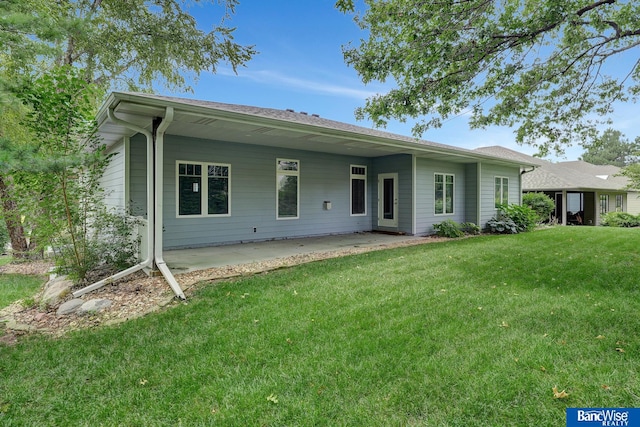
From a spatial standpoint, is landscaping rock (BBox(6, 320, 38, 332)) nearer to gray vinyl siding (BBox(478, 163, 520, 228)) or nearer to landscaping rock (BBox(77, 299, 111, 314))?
landscaping rock (BBox(77, 299, 111, 314))

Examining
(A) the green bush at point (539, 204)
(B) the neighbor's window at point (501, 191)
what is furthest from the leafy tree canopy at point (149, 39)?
(A) the green bush at point (539, 204)

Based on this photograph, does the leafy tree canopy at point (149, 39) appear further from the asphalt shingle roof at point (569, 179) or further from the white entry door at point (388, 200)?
the asphalt shingle roof at point (569, 179)

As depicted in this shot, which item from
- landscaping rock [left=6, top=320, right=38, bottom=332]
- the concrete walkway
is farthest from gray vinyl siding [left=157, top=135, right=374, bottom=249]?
landscaping rock [left=6, top=320, right=38, bottom=332]

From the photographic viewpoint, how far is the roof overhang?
4559mm

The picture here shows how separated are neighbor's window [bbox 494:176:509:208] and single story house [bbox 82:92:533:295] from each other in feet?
0.13

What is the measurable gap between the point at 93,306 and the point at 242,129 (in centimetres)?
380

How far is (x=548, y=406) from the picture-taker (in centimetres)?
200

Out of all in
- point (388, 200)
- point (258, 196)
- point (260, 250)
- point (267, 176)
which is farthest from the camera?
point (388, 200)

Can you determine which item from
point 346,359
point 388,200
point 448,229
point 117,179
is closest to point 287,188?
point 388,200

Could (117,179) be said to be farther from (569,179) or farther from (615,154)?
(615,154)

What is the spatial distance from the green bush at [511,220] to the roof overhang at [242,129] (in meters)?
2.25

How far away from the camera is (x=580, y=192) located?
1927 cm

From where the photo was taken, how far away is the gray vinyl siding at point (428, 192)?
10.1m

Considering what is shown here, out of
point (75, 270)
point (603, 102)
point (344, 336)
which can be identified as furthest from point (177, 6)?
point (603, 102)
